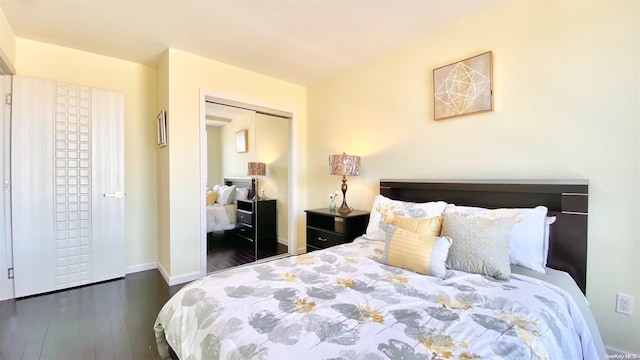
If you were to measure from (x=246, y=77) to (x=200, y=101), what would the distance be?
69 cm

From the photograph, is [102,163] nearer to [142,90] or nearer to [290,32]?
[142,90]

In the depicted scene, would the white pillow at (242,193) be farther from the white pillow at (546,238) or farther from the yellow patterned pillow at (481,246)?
the white pillow at (546,238)

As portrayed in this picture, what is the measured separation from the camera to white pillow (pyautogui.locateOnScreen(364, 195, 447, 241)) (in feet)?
6.75

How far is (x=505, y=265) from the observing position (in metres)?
1.49

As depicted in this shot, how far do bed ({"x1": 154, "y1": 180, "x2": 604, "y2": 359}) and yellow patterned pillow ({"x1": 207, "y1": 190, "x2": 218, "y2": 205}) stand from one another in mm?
1819

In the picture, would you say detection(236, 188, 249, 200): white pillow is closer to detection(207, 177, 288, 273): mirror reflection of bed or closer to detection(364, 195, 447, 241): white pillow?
detection(207, 177, 288, 273): mirror reflection of bed

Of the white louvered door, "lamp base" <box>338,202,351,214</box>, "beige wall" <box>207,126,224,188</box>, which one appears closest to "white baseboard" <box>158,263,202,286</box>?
the white louvered door

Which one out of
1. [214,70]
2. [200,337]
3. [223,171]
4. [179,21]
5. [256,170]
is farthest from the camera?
[256,170]

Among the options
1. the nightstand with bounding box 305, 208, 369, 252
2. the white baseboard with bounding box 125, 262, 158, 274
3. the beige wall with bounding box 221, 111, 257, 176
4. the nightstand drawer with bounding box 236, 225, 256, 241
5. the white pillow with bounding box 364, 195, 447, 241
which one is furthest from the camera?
the nightstand drawer with bounding box 236, 225, 256, 241

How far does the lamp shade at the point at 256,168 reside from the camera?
11.8ft

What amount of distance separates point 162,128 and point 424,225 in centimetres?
286

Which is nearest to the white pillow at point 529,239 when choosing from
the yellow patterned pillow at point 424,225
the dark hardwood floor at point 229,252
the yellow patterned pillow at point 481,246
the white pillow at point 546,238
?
the white pillow at point 546,238

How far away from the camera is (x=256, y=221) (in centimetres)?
369

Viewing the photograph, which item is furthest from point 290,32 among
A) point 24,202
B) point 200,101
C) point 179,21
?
point 24,202
